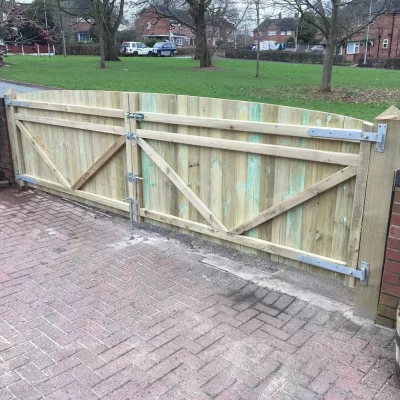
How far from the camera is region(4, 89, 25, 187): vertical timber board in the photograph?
721 cm

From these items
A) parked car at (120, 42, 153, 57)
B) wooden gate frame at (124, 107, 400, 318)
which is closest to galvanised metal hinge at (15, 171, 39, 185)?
wooden gate frame at (124, 107, 400, 318)

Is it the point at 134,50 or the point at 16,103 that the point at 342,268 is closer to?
the point at 16,103

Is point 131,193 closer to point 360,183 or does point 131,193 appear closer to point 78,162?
point 78,162

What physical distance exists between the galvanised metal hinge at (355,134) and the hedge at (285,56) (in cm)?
4707

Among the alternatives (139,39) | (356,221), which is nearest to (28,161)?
(356,221)

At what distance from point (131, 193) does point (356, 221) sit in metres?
2.82

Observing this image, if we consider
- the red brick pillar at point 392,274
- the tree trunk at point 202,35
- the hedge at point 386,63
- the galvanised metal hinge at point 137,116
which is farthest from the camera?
the hedge at point 386,63

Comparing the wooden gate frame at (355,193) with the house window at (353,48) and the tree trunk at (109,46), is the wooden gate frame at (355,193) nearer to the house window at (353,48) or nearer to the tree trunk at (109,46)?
the tree trunk at (109,46)

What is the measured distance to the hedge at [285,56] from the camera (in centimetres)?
4812

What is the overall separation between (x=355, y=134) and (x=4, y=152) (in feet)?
19.9

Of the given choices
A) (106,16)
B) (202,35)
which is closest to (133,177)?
(202,35)

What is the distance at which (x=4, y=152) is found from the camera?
25.0 ft

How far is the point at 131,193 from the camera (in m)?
5.57

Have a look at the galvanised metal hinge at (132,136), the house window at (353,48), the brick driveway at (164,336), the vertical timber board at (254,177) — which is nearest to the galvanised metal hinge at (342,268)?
the brick driveway at (164,336)
